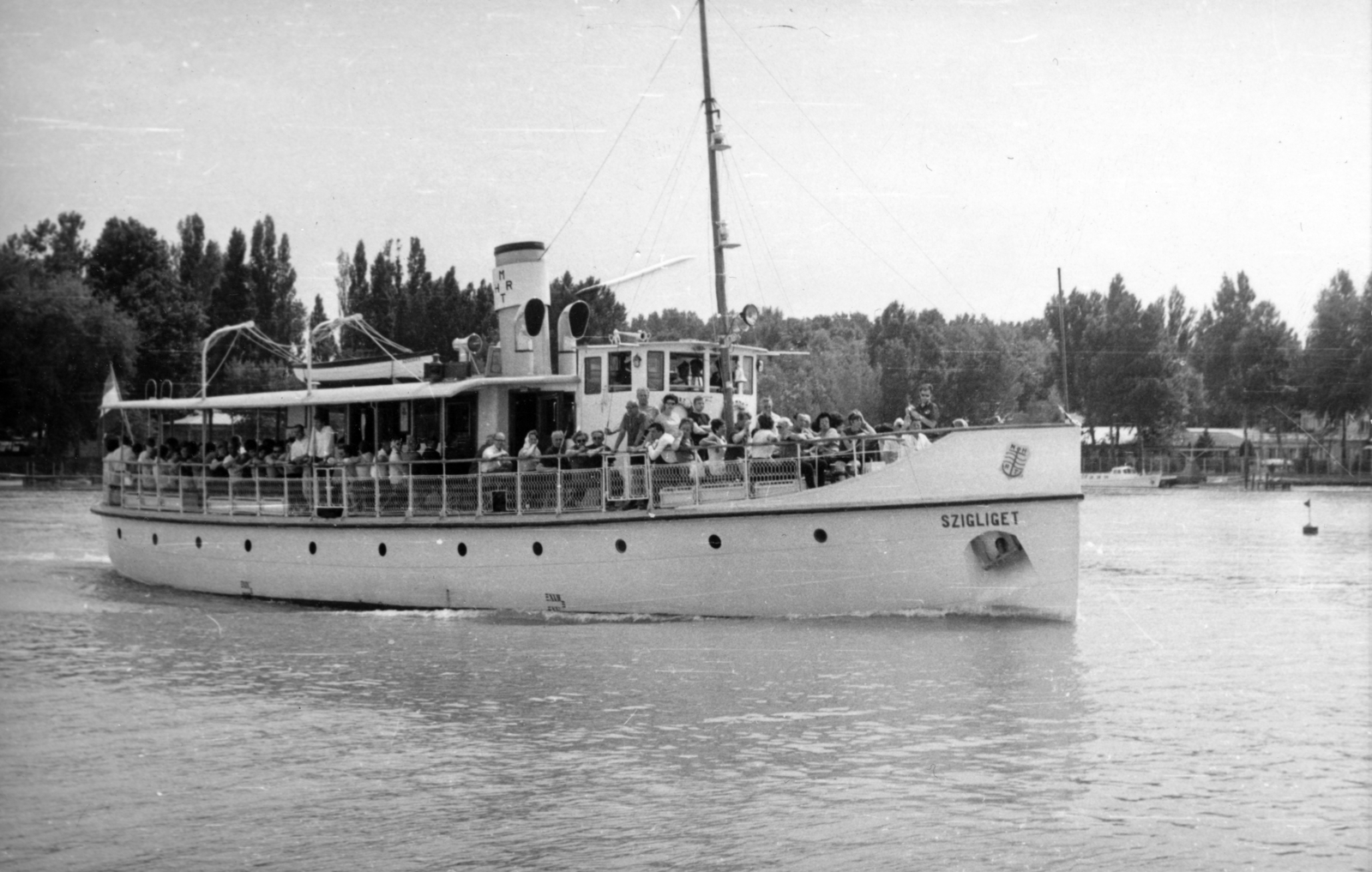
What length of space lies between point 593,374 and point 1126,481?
Answer: 75509 mm

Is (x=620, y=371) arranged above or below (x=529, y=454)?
above

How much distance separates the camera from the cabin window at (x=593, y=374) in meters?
24.0

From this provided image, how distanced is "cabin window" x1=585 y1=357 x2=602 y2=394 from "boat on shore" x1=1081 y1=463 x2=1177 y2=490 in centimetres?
7115

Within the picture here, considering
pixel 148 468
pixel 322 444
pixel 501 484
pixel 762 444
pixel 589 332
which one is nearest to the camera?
pixel 762 444

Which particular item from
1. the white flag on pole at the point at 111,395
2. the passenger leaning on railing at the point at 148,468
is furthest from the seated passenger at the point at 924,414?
the white flag on pole at the point at 111,395

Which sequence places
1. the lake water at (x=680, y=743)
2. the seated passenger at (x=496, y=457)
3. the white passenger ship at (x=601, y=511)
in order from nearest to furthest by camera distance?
the lake water at (x=680, y=743) < the white passenger ship at (x=601, y=511) < the seated passenger at (x=496, y=457)

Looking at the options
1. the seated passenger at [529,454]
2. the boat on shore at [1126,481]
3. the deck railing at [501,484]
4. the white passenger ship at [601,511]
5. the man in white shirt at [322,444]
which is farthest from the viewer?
the boat on shore at [1126,481]

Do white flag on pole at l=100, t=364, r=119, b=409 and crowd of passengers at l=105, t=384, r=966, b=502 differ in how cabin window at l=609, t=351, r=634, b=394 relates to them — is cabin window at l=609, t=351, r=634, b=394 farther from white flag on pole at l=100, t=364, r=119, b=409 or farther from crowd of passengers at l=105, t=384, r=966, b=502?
white flag on pole at l=100, t=364, r=119, b=409

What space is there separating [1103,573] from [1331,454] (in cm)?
6720

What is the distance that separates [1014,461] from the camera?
19.5 meters

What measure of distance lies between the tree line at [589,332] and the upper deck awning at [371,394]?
3085 centimetres

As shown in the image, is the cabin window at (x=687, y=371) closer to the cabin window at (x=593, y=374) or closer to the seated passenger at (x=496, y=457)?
the cabin window at (x=593, y=374)

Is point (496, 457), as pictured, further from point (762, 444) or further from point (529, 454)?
point (762, 444)

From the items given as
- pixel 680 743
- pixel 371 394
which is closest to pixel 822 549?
pixel 680 743
